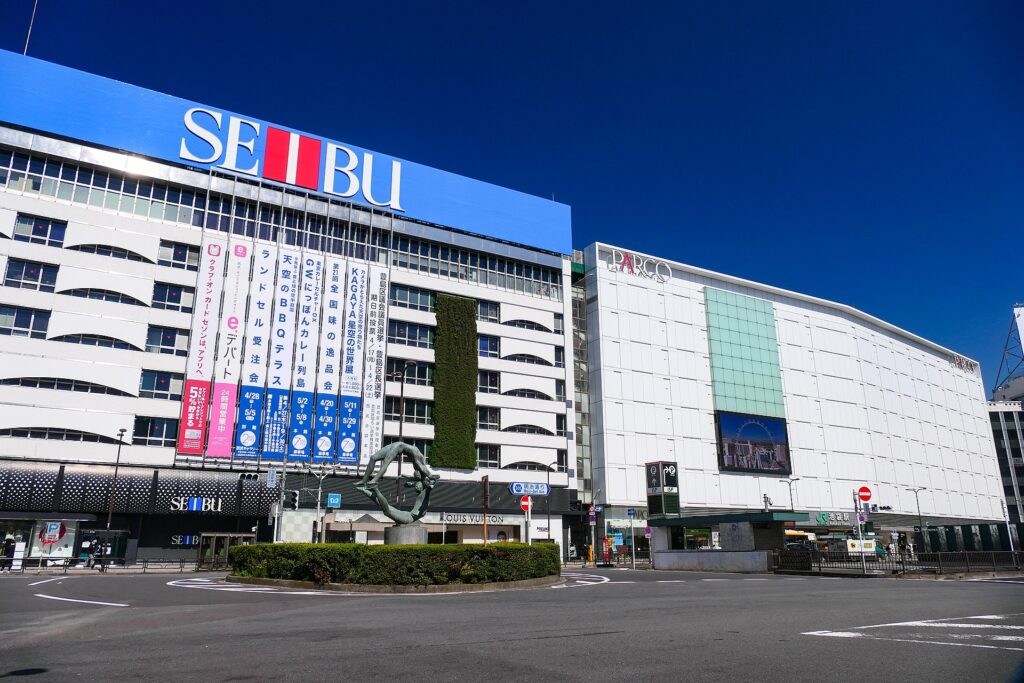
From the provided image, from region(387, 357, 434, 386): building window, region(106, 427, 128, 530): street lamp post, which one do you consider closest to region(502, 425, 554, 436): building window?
region(387, 357, 434, 386): building window

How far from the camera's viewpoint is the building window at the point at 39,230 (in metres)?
46.8

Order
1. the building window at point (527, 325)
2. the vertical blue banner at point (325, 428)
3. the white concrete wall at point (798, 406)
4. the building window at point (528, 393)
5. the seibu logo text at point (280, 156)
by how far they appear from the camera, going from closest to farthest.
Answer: the vertical blue banner at point (325, 428) → the seibu logo text at point (280, 156) → the building window at point (528, 393) → the building window at point (527, 325) → the white concrete wall at point (798, 406)

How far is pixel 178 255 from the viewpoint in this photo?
5125 centimetres

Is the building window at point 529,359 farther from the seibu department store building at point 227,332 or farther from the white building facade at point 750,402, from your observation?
the white building facade at point 750,402

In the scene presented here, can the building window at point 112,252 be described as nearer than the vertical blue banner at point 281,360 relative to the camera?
Yes

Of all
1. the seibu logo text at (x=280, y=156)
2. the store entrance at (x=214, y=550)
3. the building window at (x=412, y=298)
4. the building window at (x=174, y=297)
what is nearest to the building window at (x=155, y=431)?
the building window at (x=174, y=297)

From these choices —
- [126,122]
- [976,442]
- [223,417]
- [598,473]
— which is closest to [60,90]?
[126,122]

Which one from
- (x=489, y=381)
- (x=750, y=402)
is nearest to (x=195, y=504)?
(x=489, y=381)

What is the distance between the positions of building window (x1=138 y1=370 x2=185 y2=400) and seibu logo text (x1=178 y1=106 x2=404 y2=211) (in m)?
16.4

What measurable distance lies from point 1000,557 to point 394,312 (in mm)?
43232

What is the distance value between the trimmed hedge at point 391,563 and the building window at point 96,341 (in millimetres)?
28815

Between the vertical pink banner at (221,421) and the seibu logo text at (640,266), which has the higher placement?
the seibu logo text at (640,266)

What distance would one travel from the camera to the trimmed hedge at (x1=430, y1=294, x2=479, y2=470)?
57688 millimetres

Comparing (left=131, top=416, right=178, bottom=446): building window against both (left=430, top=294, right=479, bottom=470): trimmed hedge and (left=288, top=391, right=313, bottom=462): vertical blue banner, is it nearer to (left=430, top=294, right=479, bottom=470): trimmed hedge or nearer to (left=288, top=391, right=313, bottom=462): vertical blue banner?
(left=288, top=391, right=313, bottom=462): vertical blue banner
